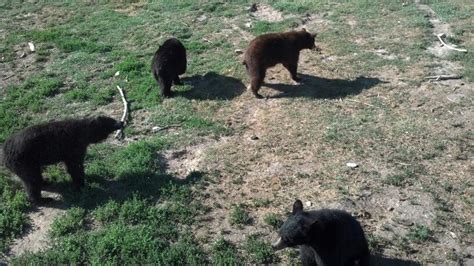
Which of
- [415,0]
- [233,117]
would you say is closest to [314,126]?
[233,117]

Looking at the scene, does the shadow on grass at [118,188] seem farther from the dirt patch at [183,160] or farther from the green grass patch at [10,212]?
the green grass patch at [10,212]

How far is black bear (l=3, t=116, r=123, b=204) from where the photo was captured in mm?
7746

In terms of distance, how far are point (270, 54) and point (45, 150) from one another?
17.1 feet

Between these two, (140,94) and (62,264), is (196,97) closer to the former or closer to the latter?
(140,94)

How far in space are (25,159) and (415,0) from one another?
12217 millimetres

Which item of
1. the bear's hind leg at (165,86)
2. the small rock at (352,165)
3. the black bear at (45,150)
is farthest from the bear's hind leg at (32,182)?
the small rock at (352,165)

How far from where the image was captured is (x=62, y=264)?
6.88 meters

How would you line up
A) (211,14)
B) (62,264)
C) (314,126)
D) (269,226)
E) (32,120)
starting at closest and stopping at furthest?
(62,264) → (269,226) → (314,126) → (32,120) → (211,14)

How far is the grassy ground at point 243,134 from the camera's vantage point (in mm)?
7297

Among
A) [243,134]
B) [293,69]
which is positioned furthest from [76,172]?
[293,69]

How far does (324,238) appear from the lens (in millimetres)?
6012

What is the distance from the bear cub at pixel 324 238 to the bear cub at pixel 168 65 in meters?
5.63

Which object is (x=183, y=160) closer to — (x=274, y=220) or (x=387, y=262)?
(x=274, y=220)

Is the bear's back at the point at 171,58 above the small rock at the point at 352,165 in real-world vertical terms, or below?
above
